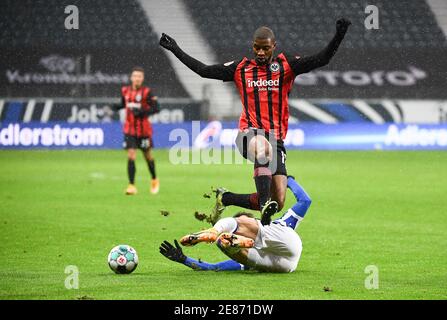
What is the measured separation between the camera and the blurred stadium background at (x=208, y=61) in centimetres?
2517

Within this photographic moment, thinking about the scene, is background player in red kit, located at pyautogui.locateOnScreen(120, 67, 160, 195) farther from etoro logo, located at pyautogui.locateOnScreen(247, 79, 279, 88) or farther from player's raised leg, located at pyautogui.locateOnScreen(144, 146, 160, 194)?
etoro logo, located at pyautogui.locateOnScreen(247, 79, 279, 88)

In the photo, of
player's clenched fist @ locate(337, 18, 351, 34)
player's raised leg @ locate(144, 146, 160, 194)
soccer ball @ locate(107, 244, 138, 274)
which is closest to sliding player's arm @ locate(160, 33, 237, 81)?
player's clenched fist @ locate(337, 18, 351, 34)

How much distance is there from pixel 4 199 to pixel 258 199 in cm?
723

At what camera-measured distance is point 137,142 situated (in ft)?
55.3

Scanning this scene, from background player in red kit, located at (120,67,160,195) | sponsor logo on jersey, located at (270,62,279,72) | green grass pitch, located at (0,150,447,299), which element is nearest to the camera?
green grass pitch, located at (0,150,447,299)

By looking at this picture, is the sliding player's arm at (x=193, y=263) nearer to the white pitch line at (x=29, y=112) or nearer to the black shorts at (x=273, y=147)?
the black shorts at (x=273, y=147)

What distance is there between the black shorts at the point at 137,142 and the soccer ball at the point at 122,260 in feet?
27.3

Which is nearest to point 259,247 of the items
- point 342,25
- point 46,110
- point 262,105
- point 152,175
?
point 262,105

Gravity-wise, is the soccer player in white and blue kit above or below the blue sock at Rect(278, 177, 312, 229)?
below

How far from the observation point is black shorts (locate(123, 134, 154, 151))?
16688 millimetres

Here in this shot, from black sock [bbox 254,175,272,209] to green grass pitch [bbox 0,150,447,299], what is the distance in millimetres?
741

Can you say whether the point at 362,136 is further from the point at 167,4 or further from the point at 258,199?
the point at 258,199
